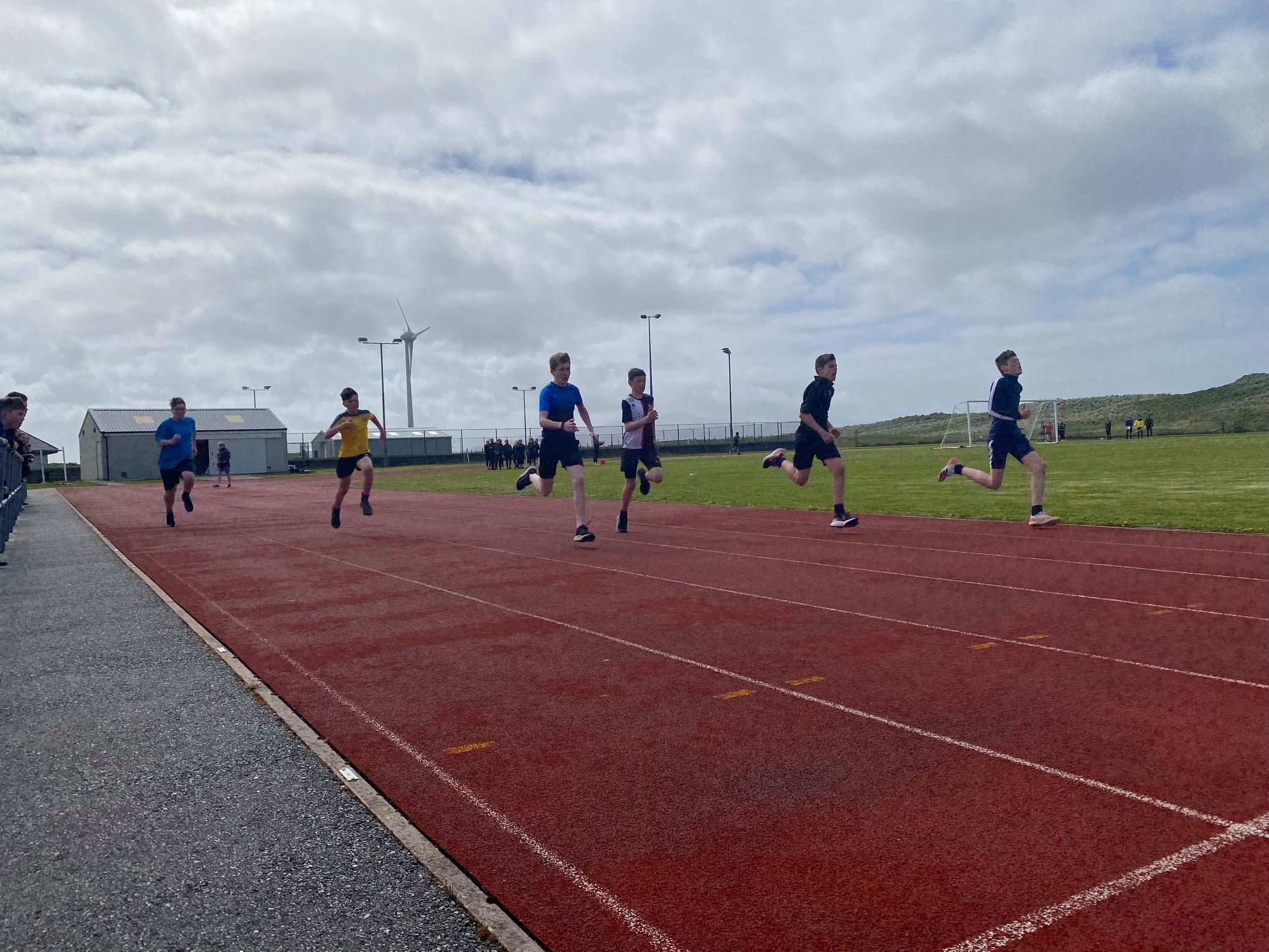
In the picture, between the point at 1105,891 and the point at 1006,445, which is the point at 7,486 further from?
the point at 1105,891

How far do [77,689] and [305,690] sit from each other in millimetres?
1195

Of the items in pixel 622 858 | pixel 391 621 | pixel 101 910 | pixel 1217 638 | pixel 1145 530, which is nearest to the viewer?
pixel 101 910

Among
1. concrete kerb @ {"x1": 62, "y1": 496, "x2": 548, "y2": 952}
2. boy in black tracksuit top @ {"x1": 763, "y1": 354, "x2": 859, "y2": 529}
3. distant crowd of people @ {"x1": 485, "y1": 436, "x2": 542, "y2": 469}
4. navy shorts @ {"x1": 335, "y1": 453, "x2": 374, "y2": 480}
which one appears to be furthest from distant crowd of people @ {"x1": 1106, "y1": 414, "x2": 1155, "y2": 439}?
concrete kerb @ {"x1": 62, "y1": 496, "x2": 548, "y2": 952}

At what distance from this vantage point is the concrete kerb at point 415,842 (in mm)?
2391

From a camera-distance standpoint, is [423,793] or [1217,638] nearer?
[423,793]

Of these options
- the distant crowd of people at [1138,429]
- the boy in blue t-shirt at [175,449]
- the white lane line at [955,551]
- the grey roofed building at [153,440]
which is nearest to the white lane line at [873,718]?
the white lane line at [955,551]

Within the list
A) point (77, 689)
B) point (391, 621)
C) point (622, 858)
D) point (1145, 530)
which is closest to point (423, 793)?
point (622, 858)

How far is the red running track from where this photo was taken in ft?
8.21

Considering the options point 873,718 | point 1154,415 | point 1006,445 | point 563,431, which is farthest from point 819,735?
point 1154,415

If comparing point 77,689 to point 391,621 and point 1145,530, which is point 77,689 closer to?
point 391,621

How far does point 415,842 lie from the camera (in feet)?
9.49

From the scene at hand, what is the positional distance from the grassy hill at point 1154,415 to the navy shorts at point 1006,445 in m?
65.3

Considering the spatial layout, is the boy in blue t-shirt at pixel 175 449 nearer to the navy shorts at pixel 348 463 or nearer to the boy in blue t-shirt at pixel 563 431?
the navy shorts at pixel 348 463

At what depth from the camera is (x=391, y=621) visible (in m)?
6.45
